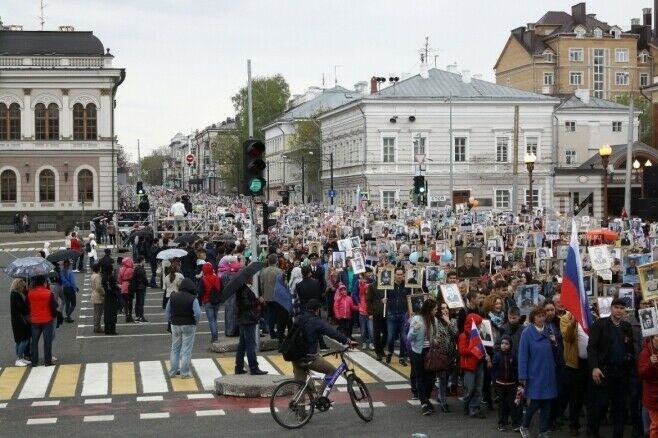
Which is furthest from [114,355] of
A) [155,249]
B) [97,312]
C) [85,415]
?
[155,249]

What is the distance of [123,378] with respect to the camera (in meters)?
18.6

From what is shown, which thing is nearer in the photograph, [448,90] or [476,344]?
[476,344]

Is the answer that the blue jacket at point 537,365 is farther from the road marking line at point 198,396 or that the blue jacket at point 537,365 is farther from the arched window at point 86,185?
the arched window at point 86,185

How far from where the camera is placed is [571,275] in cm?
1377

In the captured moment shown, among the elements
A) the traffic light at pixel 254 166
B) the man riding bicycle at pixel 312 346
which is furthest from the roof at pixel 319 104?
the man riding bicycle at pixel 312 346

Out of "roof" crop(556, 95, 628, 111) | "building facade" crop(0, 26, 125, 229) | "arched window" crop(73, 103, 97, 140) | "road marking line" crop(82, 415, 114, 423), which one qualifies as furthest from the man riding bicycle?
"roof" crop(556, 95, 628, 111)

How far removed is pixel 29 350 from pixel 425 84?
196 ft

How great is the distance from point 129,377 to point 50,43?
2451 inches

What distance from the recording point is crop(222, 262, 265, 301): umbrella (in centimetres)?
1777

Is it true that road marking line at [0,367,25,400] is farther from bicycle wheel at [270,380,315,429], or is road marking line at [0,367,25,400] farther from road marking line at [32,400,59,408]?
bicycle wheel at [270,380,315,429]

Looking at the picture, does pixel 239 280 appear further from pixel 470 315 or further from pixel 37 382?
pixel 470 315

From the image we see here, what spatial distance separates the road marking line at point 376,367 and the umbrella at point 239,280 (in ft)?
8.63

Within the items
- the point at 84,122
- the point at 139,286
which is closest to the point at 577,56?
the point at 84,122

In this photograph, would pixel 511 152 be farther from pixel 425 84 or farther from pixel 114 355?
pixel 114 355
